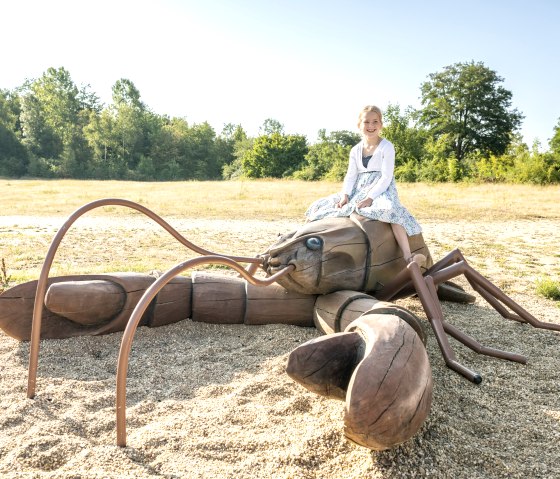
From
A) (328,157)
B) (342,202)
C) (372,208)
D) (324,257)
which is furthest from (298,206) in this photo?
(328,157)

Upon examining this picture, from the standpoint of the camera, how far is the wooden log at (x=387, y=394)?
1849 millimetres

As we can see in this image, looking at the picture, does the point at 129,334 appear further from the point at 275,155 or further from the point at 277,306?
the point at 275,155

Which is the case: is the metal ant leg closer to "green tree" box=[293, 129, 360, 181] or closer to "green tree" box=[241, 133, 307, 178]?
"green tree" box=[293, 129, 360, 181]

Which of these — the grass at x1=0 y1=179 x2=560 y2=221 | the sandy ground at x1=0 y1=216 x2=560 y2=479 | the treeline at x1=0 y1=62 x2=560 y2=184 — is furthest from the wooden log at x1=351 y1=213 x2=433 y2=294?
the treeline at x1=0 y1=62 x2=560 y2=184

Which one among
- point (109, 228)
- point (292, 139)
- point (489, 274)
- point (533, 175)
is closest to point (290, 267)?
point (489, 274)

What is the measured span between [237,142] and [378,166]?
171 ft

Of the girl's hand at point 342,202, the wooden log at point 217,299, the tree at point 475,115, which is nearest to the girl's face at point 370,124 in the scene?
the girl's hand at point 342,202

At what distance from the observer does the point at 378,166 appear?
3834 millimetres

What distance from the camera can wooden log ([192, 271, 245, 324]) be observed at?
149 inches

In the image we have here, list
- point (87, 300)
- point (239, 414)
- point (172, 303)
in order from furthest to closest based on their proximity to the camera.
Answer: point (172, 303) → point (87, 300) → point (239, 414)

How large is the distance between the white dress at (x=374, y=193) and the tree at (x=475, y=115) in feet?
124

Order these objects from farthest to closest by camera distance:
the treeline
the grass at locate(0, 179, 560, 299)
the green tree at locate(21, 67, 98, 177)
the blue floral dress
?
the green tree at locate(21, 67, 98, 177)
the treeline
the grass at locate(0, 179, 560, 299)
the blue floral dress

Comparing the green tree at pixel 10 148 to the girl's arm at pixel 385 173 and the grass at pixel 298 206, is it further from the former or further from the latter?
the girl's arm at pixel 385 173

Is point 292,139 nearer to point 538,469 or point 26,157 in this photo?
point 26,157
